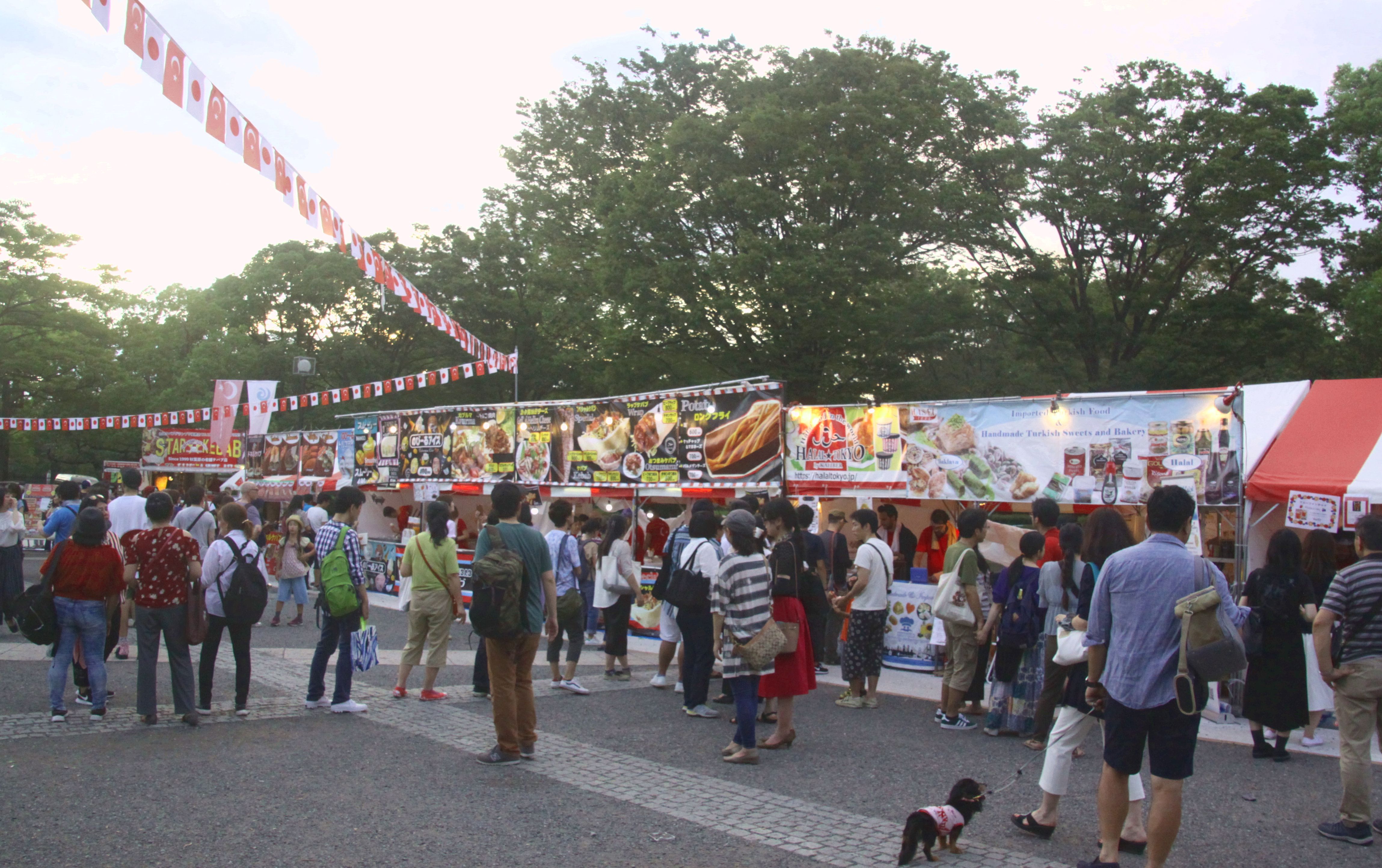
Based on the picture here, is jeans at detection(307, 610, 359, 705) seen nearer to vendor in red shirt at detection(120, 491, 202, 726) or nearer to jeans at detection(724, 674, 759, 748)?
vendor in red shirt at detection(120, 491, 202, 726)

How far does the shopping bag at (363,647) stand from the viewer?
7523 millimetres

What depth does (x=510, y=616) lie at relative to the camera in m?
6.01

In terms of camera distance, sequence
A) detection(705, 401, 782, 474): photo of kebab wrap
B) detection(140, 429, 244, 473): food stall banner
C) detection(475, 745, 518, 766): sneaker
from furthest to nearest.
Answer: detection(140, 429, 244, 473): food stall banner
detection(705, 401, 782, 474): photo of kebab wrap
detection(475, 745, 518, 766): sneaker

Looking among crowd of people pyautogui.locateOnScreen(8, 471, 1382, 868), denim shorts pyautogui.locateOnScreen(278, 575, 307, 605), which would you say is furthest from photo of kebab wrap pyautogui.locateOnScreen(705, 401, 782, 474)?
denim shorts pyautogui.locateOnScreen(278, 575, 307, 605)

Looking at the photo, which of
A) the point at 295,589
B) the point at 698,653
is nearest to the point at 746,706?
the point at 698,653

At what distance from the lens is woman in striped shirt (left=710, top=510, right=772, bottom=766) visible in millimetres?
6367

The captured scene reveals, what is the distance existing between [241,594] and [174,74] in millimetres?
3925

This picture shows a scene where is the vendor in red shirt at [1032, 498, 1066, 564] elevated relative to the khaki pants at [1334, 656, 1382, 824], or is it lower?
elevated

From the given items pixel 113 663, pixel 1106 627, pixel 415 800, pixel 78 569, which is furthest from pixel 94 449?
pixel 1106 627

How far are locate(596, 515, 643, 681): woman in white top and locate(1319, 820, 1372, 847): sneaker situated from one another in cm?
584

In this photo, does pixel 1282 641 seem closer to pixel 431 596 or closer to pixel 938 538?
pixel 431 596

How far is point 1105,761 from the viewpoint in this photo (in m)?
4.14

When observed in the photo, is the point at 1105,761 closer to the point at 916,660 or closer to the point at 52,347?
the point at 916,660

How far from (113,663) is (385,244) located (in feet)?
96.2
